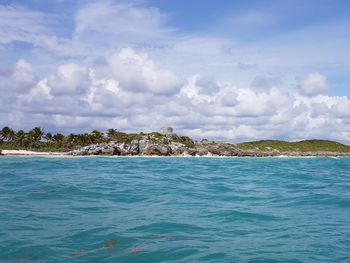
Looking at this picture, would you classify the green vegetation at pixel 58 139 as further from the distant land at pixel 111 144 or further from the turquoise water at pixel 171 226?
the turquoise water at pixel 171 226

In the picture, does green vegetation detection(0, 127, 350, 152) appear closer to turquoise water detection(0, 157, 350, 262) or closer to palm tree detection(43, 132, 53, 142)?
palm tree detection(43, 132, 53, 142)

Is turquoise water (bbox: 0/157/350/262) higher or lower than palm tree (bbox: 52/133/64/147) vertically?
lower

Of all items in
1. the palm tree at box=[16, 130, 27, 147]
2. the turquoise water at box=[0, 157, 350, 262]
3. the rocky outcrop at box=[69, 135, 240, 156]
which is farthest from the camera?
the palm tree at box=[16, 130, 27, 147]

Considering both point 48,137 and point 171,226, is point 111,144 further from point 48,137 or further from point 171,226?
point 171,226

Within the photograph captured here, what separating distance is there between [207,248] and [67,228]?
444 centimetres

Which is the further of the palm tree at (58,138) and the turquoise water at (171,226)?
the palm tree at (58,138)

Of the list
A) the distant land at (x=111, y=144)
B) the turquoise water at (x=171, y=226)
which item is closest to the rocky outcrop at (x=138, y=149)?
the distant land at (x=111, y=144)

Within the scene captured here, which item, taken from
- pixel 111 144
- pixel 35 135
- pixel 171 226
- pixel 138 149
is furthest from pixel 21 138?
pixel 171 226

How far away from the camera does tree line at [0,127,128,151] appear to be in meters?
167

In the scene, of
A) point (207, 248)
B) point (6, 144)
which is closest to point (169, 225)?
point (207, 248)

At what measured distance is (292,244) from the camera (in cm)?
1043

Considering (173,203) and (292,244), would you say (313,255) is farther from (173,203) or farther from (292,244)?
(173,203)

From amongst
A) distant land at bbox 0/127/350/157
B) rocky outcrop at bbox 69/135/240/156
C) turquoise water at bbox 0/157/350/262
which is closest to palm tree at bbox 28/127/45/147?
distant land at bbox 0/127/350/157

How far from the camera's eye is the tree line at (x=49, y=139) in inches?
6575
